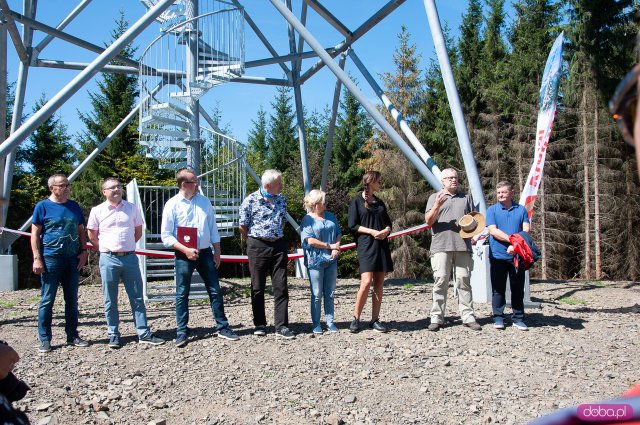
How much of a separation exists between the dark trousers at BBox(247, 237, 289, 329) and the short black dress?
852mm

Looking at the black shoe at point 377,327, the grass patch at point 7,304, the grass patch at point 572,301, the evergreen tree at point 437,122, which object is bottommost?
the grass patch at point 572,301

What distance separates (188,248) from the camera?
6047 millimetres

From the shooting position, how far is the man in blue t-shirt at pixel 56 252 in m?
5.84

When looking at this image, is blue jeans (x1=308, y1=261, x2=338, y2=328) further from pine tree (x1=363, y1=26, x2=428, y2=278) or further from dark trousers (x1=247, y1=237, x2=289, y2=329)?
pine tree (x1=363, y1=26, x2=428, y2=278)

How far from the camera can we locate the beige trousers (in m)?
6.48

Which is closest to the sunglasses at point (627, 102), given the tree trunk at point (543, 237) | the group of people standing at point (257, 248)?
the group of people standing at point (257, 248)

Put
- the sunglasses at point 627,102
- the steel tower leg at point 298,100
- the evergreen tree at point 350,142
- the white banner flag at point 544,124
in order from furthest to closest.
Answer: the evergreen tree at point 350,142, the steel tower leg at point 298,100, the white banner flag at point 544,124, the sunglasses at point 627,102

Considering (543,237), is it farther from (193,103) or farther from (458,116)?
(193,103)

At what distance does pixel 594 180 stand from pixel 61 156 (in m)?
23.2

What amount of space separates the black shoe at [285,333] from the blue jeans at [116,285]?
1366mm

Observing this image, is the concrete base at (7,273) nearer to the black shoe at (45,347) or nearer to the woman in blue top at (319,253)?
the black shoe at (45,347)

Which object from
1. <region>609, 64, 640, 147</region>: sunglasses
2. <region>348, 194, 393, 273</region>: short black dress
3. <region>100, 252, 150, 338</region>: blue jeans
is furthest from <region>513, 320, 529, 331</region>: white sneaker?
<region>609, 64, 640, 147</region>: sunglasses

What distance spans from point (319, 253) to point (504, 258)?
6.66ft

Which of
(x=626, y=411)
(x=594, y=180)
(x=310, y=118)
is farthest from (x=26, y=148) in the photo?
(x=626, y=411)
